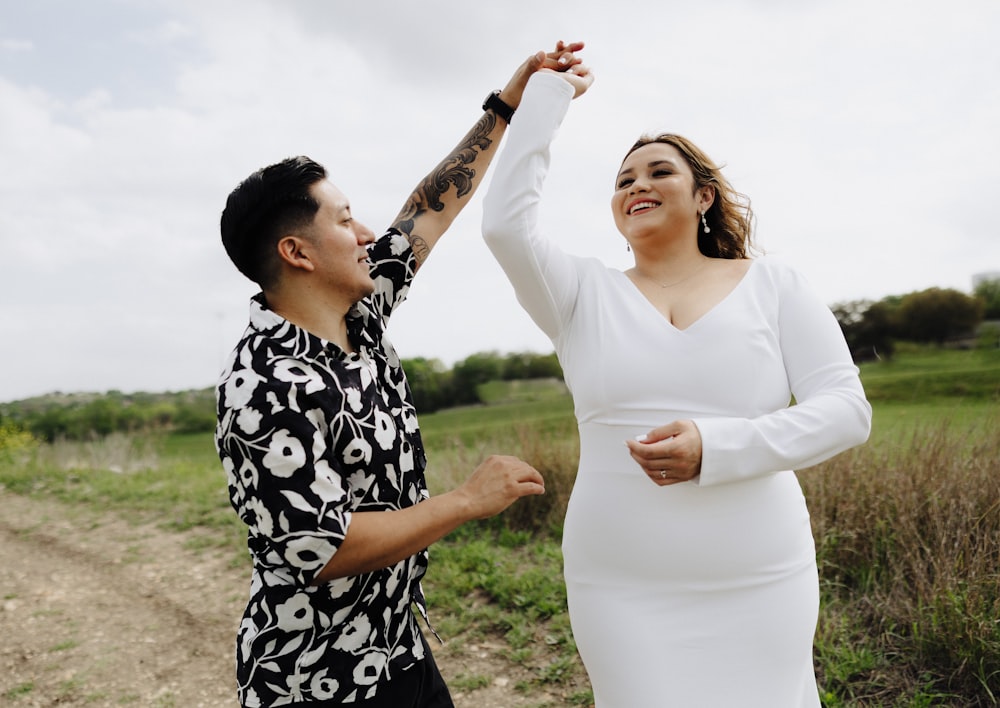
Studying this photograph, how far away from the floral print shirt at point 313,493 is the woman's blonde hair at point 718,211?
114 centimetres

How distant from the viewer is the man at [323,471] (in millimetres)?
1730

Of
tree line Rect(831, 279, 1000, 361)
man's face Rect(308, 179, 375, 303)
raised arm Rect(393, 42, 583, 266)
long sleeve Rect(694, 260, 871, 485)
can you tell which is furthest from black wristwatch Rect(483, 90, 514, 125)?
tree line Rect(831, 279, 1000, 361)

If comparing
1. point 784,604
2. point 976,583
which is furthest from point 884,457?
point 784,604

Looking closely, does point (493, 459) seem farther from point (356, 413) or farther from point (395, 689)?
point (395, 689)

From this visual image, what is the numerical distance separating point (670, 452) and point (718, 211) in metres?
1.10

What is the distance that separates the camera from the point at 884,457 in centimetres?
502

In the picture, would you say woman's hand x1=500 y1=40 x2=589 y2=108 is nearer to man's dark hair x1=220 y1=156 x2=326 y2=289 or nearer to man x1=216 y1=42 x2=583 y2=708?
man x1=216 y1=42 x2=583 y2=708

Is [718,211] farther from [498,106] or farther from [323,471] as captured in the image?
[323,471]

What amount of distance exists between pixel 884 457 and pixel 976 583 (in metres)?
1.53

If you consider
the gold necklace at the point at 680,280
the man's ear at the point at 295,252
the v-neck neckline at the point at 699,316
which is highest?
the man's ear at the point at 295,252

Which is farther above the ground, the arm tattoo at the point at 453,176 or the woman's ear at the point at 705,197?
the arm tattoo at the point at 453,176

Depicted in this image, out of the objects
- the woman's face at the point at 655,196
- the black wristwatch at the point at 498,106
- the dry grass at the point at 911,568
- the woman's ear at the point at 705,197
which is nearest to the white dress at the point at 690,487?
the woman's face at the point at 655,196

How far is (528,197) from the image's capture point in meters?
2.04

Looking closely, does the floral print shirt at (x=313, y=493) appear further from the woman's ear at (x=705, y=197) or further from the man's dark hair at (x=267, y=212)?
the woman's ear at (x=705, y=197)
